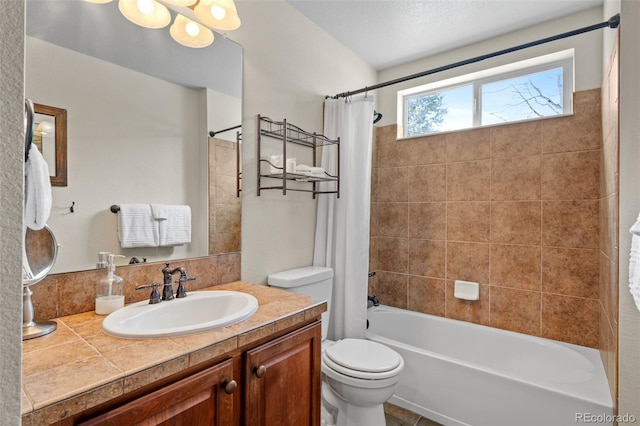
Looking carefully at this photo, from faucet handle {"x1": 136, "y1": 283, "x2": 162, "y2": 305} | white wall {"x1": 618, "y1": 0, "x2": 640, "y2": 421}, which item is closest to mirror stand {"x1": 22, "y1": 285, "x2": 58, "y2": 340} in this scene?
faucet handle {"x1": 136, "y1": 283, "x2": 162, "y2": 305}

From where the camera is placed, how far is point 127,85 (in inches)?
52.6

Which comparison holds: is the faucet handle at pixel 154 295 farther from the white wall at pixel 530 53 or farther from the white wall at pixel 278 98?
the white wall at pixel 530 53

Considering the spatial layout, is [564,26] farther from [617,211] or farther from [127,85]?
[127,85]

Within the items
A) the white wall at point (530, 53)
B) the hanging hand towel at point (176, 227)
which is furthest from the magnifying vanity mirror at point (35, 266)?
the white wall at point (530, 53)

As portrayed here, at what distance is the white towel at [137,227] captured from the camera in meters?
1.33

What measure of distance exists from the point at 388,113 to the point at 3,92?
286 centimetres

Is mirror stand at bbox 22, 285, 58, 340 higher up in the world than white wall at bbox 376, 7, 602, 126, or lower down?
lower down

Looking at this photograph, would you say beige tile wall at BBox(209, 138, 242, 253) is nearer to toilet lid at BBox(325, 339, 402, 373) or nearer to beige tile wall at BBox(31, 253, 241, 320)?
beige tile wall at BBox(31, 253, 241, 320)

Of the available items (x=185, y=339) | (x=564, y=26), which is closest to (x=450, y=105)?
(x=564, y=26)

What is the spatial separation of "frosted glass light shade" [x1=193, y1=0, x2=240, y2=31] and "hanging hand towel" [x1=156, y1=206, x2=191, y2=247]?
877 mm

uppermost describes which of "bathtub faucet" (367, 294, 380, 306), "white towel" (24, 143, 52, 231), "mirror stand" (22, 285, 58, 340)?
"white towel" (24, 143, 52, 231)

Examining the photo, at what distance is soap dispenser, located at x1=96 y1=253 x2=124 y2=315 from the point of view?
3.88ft

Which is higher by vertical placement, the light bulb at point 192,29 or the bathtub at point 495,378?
the light bulb at point 192,29

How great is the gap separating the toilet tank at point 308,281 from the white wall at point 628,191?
1.36 m
